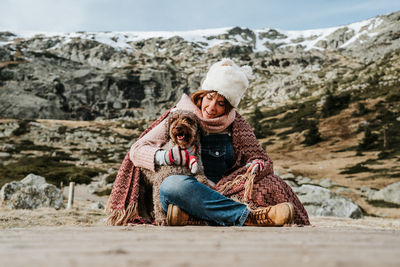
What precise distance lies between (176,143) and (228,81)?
1144mm

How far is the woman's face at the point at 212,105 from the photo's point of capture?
3.83 metres

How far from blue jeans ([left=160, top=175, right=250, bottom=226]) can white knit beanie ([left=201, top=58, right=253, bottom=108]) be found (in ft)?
4.56

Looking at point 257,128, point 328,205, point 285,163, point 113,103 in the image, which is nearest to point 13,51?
point 113,103

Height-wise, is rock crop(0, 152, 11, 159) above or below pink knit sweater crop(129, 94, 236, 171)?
below

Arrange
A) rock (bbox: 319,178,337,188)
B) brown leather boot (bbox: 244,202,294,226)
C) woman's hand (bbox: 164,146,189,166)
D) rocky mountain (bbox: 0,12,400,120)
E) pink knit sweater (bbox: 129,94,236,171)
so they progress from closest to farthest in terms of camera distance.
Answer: brown leather boot (bbox: 244,202,294,226) < woman's hand (bbox: 164,146,189,166) < pink knit sweater (bbox: 129,94,236,171) < rock (bbox: 319,178,337,188) < rocky mountain (bbox: 0,12,400,120)

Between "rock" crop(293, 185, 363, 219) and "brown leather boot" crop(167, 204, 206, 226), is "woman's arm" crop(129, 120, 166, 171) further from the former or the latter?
"rock" crop(293, 185, 363, 219)

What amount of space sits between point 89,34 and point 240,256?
172 meters

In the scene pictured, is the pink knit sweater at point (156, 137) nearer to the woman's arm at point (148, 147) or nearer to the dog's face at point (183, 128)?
the woman's arm at point (148, 147)

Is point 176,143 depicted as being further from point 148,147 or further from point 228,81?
point 228,81

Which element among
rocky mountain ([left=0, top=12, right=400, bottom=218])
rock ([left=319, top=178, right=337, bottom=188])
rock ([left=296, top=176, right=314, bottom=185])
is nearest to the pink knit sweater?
rocky mountain ([left=0, top=12, right=400, bottom=218])

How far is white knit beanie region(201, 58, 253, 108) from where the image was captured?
3967 mm

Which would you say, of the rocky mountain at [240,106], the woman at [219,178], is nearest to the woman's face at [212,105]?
the woman at [219,178]

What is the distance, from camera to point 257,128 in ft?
136

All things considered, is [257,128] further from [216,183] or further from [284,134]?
[216,183]
